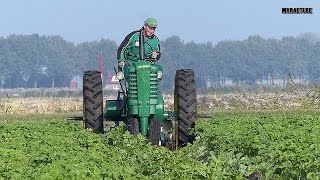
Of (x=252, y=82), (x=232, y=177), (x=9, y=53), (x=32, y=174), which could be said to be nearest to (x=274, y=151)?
(x=232, y=177)

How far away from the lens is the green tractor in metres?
15.2

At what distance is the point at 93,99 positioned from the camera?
51.3 ft

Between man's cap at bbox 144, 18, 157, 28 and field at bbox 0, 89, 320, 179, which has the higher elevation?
man's cap at bbox 144, 18, 157, 28

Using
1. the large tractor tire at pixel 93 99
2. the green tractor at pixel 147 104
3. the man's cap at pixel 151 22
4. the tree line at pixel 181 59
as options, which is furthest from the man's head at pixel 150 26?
the tree line at pixel 181 59

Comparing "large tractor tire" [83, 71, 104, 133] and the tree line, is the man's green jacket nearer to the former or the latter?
"large tractor tire" [83, 71, 104, 133]

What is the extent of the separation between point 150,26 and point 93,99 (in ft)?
5.76

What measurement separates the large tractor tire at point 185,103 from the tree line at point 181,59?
413 feet

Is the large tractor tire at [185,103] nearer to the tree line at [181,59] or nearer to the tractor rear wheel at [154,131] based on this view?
the tractor rear wheel at [154,131]

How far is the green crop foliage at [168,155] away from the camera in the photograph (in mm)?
8172

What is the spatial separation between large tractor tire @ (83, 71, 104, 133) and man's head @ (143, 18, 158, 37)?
1242 millimetres

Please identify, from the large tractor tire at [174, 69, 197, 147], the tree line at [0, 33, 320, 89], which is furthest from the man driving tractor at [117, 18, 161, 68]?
the tree line at [0, 33, 320, 89]

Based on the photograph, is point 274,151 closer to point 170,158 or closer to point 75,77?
point 170,158

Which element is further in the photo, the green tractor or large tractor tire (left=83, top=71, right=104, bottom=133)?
large tractor tire (left=83, top=71, right=104, bottom=133)

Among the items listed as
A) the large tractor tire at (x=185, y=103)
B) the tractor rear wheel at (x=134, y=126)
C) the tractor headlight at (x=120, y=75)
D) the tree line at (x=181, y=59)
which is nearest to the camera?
the tractor rear wheel at (x=134, y=126)
